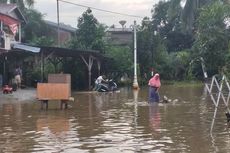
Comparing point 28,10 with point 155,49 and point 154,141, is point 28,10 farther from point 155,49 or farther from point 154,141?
point 154,141

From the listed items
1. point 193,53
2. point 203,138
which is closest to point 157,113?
point 193,53

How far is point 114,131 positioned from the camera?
13.6 m

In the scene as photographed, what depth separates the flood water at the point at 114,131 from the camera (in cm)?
Result: 1096

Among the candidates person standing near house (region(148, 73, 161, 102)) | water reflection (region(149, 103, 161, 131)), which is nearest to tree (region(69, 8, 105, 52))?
person standing near house (region(148, 73, 161, 102))

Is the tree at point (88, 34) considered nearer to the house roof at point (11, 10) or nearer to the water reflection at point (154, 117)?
the house roof at point (11, 10)

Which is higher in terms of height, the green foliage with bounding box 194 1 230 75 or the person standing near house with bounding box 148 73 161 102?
the green foliage with bounding box 194 1 230 75

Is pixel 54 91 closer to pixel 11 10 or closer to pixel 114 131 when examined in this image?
pixel 114 131

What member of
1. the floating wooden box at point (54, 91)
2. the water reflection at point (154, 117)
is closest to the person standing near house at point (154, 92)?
the water reflection at point (154, 117)

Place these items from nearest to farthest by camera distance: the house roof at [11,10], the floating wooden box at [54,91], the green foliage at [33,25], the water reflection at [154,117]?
the water reflection at [154,117] → the floating wooden box at [54,91] → the house roof at [11,10] → the green foliage at [33,25]

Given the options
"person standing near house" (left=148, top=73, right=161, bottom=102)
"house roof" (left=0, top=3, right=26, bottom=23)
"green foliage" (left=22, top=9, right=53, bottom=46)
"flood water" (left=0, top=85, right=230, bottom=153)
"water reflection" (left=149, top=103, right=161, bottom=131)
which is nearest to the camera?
"flood water" (left=0, top=85, right=230, bottom=153)

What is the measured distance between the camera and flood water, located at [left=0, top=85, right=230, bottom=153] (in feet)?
36.0

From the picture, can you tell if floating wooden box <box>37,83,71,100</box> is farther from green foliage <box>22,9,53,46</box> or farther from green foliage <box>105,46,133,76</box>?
green foliage <box>22,9,53,46</box>

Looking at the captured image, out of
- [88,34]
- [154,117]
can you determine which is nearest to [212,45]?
[154,117]

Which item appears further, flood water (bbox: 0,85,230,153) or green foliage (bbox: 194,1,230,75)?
green foliage (bbox: 194,1,230,75)
